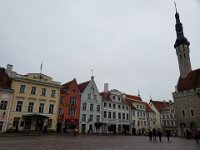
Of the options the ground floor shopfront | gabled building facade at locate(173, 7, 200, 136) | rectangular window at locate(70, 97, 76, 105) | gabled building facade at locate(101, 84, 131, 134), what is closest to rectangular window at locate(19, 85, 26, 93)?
the ground floor shopfront

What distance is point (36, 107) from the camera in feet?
127

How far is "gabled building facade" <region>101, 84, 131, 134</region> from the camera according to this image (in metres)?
50.1

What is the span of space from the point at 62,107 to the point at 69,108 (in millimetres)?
1795

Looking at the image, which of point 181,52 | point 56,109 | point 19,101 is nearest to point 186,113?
point 181,52

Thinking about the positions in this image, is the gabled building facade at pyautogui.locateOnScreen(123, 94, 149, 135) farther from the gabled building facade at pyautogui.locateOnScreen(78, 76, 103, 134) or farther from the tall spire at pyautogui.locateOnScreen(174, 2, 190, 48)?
the tall spire at pyautogui.locateOnScreen(174, 2, 190, 48)

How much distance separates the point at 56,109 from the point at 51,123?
10.6 feet

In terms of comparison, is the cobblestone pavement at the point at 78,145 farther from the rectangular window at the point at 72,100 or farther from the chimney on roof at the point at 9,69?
the rectangular window at the point at 72,100

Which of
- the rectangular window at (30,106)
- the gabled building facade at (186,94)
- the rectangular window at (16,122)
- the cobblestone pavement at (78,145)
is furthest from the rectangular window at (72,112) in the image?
the gabled building facade at (186,94)

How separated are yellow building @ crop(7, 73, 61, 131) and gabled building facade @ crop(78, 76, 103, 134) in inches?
288

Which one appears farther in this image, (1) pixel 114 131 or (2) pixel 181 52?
(2) pixel 181 52

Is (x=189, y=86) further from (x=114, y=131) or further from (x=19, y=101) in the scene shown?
(x=19, y=101)

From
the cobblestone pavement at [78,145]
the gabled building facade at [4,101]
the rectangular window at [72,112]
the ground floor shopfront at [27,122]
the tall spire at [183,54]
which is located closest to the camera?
the cobblestone pavement at [78,145]

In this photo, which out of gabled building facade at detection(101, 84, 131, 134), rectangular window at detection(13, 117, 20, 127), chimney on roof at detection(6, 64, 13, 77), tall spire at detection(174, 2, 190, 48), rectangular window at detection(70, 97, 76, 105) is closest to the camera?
rectangular window at detection(13, 117, 20, 127)

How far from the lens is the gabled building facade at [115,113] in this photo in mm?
50125
